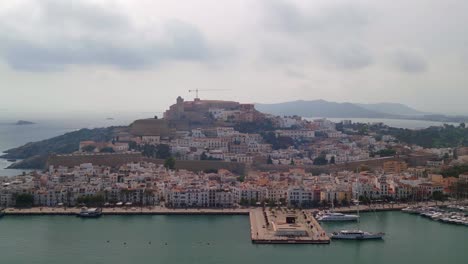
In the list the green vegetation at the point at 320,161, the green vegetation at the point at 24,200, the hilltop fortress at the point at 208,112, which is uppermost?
the hilltop fortress at the point at 208,112

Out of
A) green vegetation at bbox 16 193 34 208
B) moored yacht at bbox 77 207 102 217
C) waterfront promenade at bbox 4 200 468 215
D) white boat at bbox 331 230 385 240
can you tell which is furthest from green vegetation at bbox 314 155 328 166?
green vegetation at bbox 16 193 34 208

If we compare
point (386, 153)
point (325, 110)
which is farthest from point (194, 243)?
point (325, 110)

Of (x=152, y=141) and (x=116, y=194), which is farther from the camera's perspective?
(x=152, y=141)

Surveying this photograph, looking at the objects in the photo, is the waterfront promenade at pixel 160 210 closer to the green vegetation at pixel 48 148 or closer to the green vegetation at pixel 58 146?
the green vegetation at pixel 48 148

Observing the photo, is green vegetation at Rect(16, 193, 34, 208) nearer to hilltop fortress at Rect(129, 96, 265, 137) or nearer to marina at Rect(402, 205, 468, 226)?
marina at Rect(402, 205, 468, 226)

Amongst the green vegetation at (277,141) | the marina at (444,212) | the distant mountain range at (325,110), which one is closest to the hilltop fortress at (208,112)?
the green vegetation at (277,141)

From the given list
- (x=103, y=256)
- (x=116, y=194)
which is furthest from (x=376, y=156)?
(x=103, y=256)

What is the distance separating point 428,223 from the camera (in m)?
11.2

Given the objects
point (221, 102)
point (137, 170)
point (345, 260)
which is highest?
point (221, 102)

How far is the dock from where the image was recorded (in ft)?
31.6

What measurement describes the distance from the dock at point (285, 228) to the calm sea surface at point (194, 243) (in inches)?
7.3

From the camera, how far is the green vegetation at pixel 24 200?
1255cm

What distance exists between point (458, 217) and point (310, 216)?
2.82m

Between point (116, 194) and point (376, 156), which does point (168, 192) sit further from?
point (376, 156)
